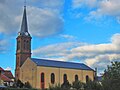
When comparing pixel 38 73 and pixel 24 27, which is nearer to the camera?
pixel 38 73

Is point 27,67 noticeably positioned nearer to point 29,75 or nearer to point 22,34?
point 29,75

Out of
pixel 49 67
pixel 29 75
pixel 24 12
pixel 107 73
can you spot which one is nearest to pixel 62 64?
pixel 49 67

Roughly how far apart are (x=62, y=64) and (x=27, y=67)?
53.9 ft

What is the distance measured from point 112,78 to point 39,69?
68.6 metres

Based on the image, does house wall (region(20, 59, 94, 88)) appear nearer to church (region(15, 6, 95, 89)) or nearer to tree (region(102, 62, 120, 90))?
church (region(15, 6, 95, 89))

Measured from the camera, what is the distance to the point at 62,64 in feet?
385

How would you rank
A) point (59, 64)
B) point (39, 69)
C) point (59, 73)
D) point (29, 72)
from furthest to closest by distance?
point (59, 64) < point (59, 73) < point (29, 72) < point (39, 69)

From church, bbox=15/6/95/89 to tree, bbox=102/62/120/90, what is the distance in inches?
2557

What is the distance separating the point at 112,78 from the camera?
38.6 meters

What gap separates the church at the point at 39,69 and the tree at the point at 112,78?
64.9 meters

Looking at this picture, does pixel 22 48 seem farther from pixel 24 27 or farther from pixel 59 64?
pixel 59 64

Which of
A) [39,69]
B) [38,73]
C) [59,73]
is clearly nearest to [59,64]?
[59,73]

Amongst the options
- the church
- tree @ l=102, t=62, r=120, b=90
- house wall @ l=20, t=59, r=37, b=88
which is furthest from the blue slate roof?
tree @ l=102, t=62, r=120, b=90

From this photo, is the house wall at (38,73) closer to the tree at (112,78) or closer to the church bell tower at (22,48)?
the church bell tower at (22,48)
